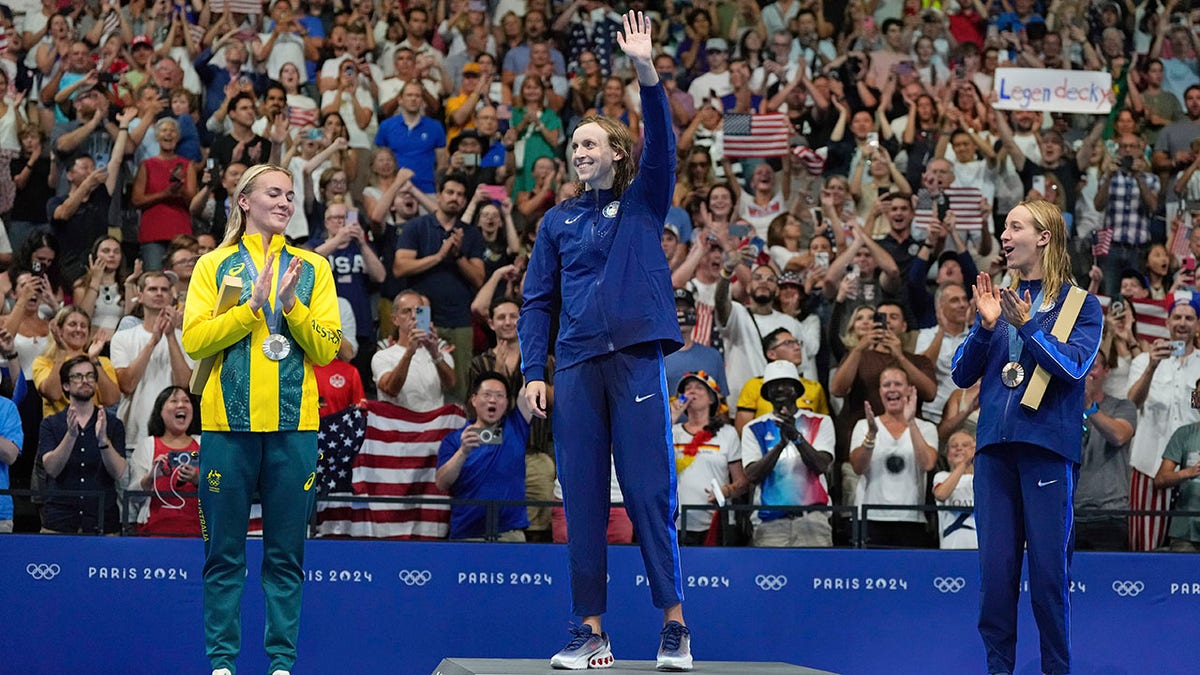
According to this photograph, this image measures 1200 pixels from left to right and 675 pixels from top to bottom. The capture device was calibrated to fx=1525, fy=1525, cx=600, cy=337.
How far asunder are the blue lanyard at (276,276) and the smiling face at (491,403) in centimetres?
283

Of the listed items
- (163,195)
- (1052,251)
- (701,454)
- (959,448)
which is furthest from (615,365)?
(163,195)

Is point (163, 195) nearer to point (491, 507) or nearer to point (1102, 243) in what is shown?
point (491, 507)

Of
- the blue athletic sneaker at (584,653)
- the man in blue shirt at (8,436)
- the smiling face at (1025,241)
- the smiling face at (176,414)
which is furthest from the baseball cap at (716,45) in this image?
the blue athletic sneaker at (584,653)

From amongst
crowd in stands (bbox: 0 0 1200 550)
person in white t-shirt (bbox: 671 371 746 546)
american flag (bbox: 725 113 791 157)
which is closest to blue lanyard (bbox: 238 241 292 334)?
crowd in stands (bbox: 0 0 1200 550)

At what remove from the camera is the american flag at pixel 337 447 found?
8711mm

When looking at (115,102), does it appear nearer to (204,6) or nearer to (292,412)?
(204,6)

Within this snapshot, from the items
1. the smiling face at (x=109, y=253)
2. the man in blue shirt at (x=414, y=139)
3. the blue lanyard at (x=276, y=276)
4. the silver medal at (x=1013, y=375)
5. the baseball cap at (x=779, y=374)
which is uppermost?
the man in blue shirt at (x=414, y=139)

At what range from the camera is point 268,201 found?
5.91 m

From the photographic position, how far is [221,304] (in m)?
5.71

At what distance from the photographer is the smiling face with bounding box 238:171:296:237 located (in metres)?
5.92

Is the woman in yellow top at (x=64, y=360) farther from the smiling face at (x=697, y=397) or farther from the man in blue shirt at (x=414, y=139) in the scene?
the smiling face at (x=697, y=397)

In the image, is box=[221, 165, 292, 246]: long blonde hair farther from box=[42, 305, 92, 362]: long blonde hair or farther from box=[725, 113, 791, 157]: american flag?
box=[725, 113, 791, 157]: american flag

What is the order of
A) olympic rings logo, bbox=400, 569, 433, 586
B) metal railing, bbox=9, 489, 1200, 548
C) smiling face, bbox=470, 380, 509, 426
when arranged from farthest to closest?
smiling face, bbox=470, 380, 509, 426
olympic rings logo, bbox=400, 569, 433, 586
metal railing, bbox=9, 489, 1200, 548

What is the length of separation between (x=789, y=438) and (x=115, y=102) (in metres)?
5.97
